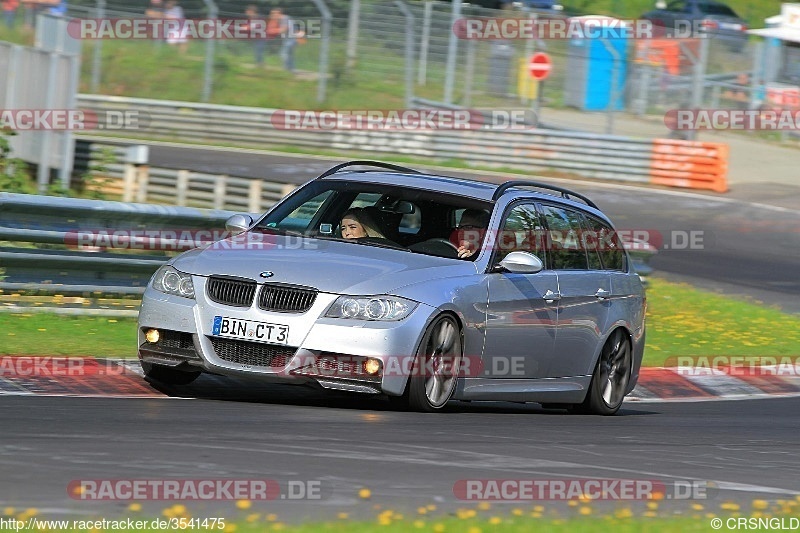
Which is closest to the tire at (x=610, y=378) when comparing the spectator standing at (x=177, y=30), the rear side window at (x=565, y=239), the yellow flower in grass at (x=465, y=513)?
the rear side window at (x=565, y=239)

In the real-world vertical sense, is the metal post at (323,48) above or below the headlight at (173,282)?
above

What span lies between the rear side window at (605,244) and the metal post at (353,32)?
889 inches

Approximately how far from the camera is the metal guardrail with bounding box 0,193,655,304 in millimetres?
12602

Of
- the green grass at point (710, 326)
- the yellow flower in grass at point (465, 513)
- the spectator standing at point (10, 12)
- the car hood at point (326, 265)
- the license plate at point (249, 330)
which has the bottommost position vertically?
the green grass at point (710, 326)

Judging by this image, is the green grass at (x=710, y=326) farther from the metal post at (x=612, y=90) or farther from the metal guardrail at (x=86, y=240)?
the metal post at (x=612, y=90)

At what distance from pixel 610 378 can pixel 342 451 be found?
14.4 feet

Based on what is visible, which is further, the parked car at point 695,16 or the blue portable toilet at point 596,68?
the parked car at point 695,16

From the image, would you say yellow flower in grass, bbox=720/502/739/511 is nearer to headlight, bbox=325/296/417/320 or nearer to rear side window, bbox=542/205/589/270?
headlight, bbox=325/296/417/320

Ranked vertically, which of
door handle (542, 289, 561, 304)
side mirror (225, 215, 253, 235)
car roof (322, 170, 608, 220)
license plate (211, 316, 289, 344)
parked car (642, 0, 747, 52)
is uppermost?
parked car (642, 0, 747, 52)

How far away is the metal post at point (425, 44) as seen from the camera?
109 ft

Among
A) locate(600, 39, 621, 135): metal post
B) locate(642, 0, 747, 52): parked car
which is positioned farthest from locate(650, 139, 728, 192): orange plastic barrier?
locate(642, 0, 747, 52): parked car

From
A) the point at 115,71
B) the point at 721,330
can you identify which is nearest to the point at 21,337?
the point at 721,330

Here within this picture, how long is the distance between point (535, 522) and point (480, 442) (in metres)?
2.25

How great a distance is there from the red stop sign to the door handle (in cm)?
2282
